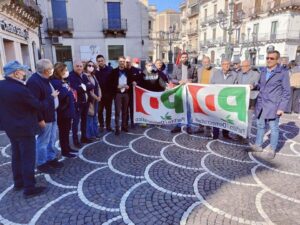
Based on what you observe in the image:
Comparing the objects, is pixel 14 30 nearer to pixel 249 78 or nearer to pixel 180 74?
pixel 180 74

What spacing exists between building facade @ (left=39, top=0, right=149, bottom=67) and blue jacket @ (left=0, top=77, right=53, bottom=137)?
19234mm

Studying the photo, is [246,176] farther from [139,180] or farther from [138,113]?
[138,113]

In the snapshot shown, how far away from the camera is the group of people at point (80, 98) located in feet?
9.66

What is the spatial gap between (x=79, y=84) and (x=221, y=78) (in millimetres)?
2966

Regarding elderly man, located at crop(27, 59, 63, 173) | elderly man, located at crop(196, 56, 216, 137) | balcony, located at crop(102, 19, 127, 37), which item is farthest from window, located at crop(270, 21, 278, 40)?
elderly man, located at crop(27, 59, 63, 173)

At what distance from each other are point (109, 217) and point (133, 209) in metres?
0.31

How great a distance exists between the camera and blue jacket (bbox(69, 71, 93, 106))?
4527mm

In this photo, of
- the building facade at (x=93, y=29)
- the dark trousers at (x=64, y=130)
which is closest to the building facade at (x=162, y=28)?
the building facade at (x=93, y=29)

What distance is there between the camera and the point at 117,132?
5.68 meters

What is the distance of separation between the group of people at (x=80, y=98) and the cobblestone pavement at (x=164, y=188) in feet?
1.09

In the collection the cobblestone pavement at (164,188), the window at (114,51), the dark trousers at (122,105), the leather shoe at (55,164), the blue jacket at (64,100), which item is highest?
the window at (114,51)

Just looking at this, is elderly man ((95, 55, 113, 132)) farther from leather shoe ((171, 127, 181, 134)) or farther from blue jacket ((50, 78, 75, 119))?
leather shoe ((171, 127, 181, 134))

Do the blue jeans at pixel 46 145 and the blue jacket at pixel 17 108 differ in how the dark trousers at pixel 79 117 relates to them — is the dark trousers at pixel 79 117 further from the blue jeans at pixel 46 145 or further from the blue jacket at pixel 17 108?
the blue jacket at pixel 17 108

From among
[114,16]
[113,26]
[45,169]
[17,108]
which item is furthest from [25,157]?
[114,16]
